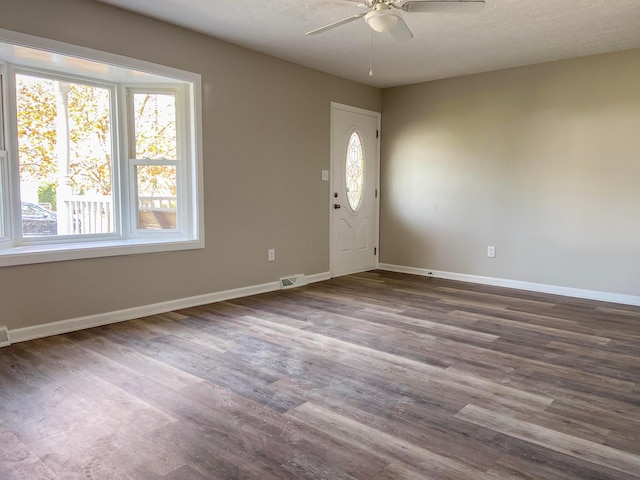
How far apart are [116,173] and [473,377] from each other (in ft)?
10.9

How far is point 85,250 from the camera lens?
137 inches

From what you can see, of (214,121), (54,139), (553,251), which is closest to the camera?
(54,139)

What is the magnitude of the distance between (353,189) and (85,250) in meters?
3.46

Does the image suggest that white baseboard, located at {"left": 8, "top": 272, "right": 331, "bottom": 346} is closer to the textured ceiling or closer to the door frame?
the door frame

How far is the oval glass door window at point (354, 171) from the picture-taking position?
590 cm

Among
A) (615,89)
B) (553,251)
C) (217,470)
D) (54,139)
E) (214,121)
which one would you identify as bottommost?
(217,470)

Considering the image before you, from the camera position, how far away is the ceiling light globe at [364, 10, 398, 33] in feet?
8.91

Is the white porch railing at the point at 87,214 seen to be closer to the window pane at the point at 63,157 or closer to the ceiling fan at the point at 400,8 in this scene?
the window pane at the point at 63,157

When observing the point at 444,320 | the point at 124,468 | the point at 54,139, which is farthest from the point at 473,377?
the point at 54,139

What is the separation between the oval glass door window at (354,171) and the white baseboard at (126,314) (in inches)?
67.1

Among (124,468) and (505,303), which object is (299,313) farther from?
(124,468)

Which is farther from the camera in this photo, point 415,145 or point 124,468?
point 415,145

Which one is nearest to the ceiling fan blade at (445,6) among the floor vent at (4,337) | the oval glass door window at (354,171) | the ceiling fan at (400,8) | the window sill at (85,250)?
the ceiling fan at (400,8)

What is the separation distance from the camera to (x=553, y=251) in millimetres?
4918
